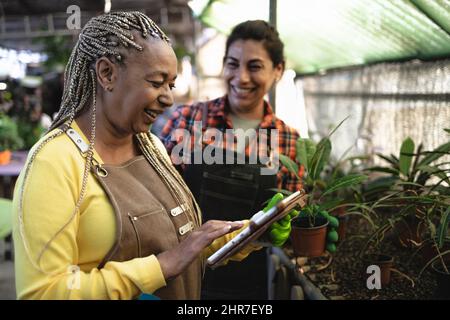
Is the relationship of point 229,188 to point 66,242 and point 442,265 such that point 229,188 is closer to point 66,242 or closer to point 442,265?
point 442,265

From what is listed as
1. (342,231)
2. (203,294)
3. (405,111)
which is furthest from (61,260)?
(405,111)

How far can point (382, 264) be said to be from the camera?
1687 mm

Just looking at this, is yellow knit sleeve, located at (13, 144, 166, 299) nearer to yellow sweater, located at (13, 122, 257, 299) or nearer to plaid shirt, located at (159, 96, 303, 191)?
yellow sweater, located at (13, 122, 257, 299)

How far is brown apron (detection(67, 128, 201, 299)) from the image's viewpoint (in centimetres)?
99

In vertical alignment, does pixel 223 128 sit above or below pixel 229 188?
above

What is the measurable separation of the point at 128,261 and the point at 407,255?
151 cm

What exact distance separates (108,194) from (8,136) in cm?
333

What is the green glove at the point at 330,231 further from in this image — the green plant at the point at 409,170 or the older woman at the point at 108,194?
the older woman at the point at 108,194

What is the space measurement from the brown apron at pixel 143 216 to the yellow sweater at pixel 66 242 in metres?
0.03

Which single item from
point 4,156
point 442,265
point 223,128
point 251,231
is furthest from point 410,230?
point 4,156

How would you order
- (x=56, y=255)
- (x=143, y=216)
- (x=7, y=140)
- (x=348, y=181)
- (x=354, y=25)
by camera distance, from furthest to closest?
(x=7, y=140) → (x=354, y=25) → (x=348, y=181) → (x=143, y=216) → (x=56, y=255)

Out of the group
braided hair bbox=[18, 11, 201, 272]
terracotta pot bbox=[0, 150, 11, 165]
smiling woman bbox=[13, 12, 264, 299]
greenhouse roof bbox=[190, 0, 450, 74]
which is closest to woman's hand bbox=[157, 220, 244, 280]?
smiling woman bbox=[13, 12, 264, 299]

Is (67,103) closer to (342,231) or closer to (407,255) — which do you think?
(342,231)

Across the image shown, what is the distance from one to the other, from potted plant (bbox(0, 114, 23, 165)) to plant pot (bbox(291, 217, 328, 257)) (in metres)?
3.06
